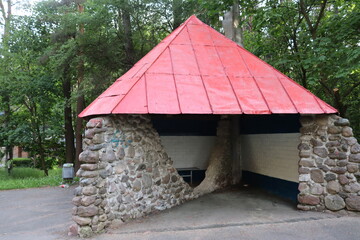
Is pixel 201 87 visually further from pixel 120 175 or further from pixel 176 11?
pixel 176 11

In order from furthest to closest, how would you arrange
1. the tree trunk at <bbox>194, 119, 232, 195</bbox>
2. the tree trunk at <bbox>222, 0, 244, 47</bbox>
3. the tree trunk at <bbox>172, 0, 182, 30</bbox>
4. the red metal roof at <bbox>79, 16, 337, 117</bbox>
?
1. the tree trunk at <bbox>172, 0, 182, 30</bbox>
2. the tree trunk at <bbox>222, 0, 244, 47</bbox>
3. the tree trunk at <bbox>194, 119, 232, 195</bbox>
4. the red metal roof at <bbox>79, 16, 337, 117</bbox>

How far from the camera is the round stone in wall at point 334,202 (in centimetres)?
630

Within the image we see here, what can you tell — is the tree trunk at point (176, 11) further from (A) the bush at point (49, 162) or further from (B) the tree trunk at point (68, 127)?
(A) the bush at point (49, 162)

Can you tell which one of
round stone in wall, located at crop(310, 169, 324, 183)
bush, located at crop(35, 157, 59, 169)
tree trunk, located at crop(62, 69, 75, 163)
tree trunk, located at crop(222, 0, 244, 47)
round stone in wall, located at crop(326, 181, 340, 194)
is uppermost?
tree trunk, located at crop(222, 0, 244, 47)

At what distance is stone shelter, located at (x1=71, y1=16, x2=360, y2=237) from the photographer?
5.69 m

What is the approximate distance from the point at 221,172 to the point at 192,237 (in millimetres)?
3991

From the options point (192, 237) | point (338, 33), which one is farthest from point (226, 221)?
point (338, 33)

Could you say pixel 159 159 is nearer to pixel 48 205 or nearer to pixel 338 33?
pixel 48 205

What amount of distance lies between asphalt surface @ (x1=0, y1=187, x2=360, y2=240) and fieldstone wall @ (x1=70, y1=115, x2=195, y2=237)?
0.89ft

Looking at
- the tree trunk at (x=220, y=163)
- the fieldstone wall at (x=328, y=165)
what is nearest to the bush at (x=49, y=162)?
the tree trunk at (x=220, y=163)

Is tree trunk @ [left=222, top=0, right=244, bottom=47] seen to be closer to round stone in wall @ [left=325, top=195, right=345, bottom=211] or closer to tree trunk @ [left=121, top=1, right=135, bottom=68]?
tree trunk @ [left=121, top=1, right=135, bottom=68]

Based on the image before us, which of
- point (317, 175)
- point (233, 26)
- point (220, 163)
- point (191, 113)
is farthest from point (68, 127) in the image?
point (317, 175)

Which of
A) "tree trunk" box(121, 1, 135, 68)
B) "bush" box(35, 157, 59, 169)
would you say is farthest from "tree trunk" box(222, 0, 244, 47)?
"bush" box(35, 157, 59, 169)

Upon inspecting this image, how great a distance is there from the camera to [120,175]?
5949mm
